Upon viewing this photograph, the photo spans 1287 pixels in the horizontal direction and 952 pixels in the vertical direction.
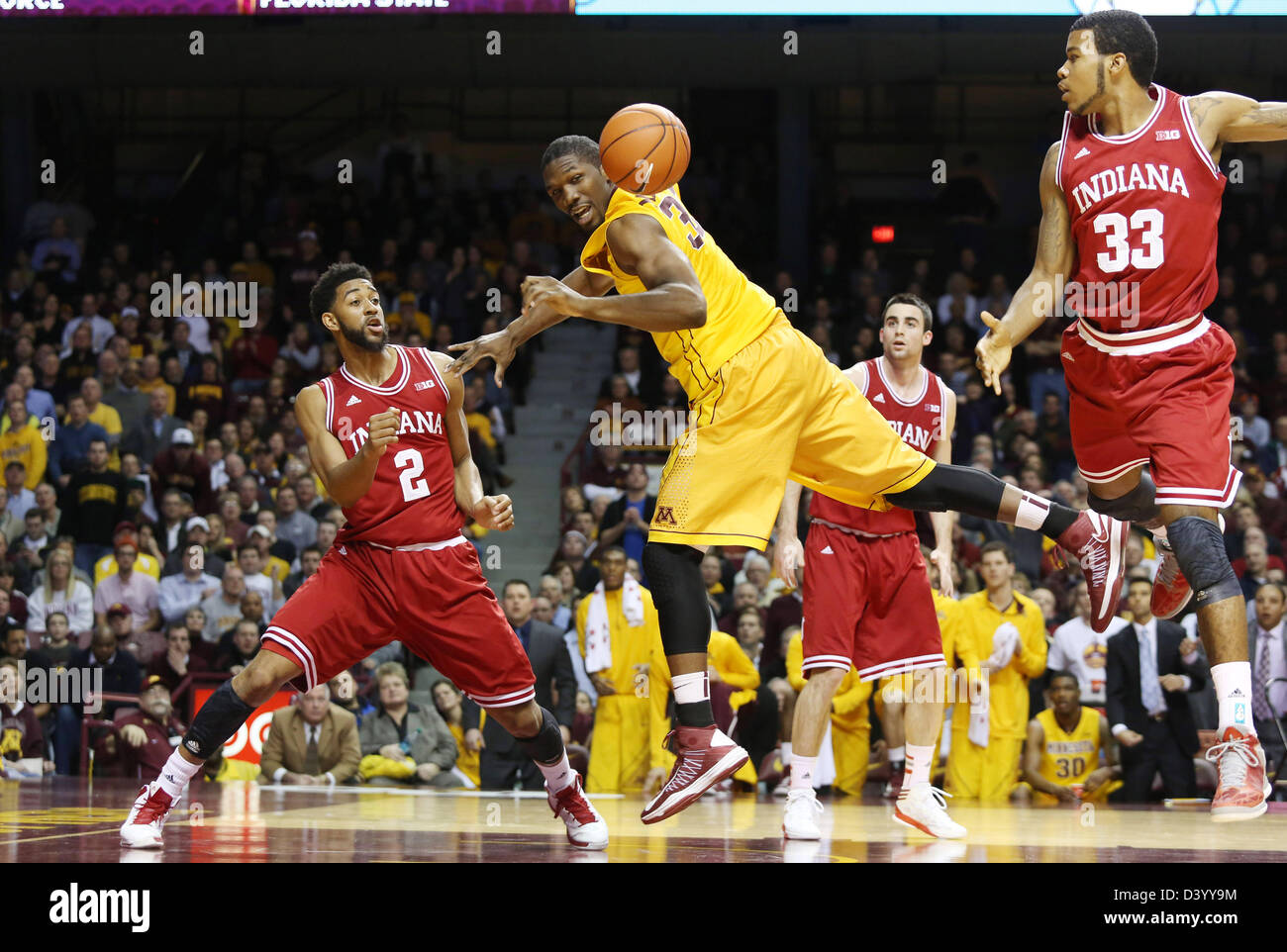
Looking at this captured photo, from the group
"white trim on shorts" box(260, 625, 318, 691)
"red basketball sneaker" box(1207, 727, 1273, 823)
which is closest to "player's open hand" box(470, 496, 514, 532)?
"white trim on shorts" box(260, 625, 318, 691)

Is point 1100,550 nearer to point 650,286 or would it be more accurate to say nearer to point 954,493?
point 954,493

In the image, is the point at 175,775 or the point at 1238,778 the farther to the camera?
the point at 175,775

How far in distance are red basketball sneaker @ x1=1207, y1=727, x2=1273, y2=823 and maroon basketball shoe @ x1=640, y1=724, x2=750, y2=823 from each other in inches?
60.6

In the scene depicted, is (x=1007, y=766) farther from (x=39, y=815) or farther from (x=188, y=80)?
(x=188, y=80)

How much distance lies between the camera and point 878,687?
34.1 feet

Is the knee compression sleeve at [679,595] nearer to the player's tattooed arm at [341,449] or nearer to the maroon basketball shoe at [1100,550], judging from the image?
the player's tattooed arm at [341,449]

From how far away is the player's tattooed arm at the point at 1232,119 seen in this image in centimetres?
535

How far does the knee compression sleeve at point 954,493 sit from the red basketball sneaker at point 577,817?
1647mm

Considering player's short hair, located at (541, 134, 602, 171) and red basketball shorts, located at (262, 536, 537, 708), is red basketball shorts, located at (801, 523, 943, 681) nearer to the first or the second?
red basketball shorts, located at (262, 536, 537, 708)

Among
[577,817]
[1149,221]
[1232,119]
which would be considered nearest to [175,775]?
[577,817]

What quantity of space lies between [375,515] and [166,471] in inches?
320

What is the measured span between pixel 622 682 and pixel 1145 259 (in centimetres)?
610

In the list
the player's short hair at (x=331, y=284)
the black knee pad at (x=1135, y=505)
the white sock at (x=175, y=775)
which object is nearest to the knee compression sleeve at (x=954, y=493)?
the black knee pad at (x=1135, y=505)

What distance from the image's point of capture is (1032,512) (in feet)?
19.0
